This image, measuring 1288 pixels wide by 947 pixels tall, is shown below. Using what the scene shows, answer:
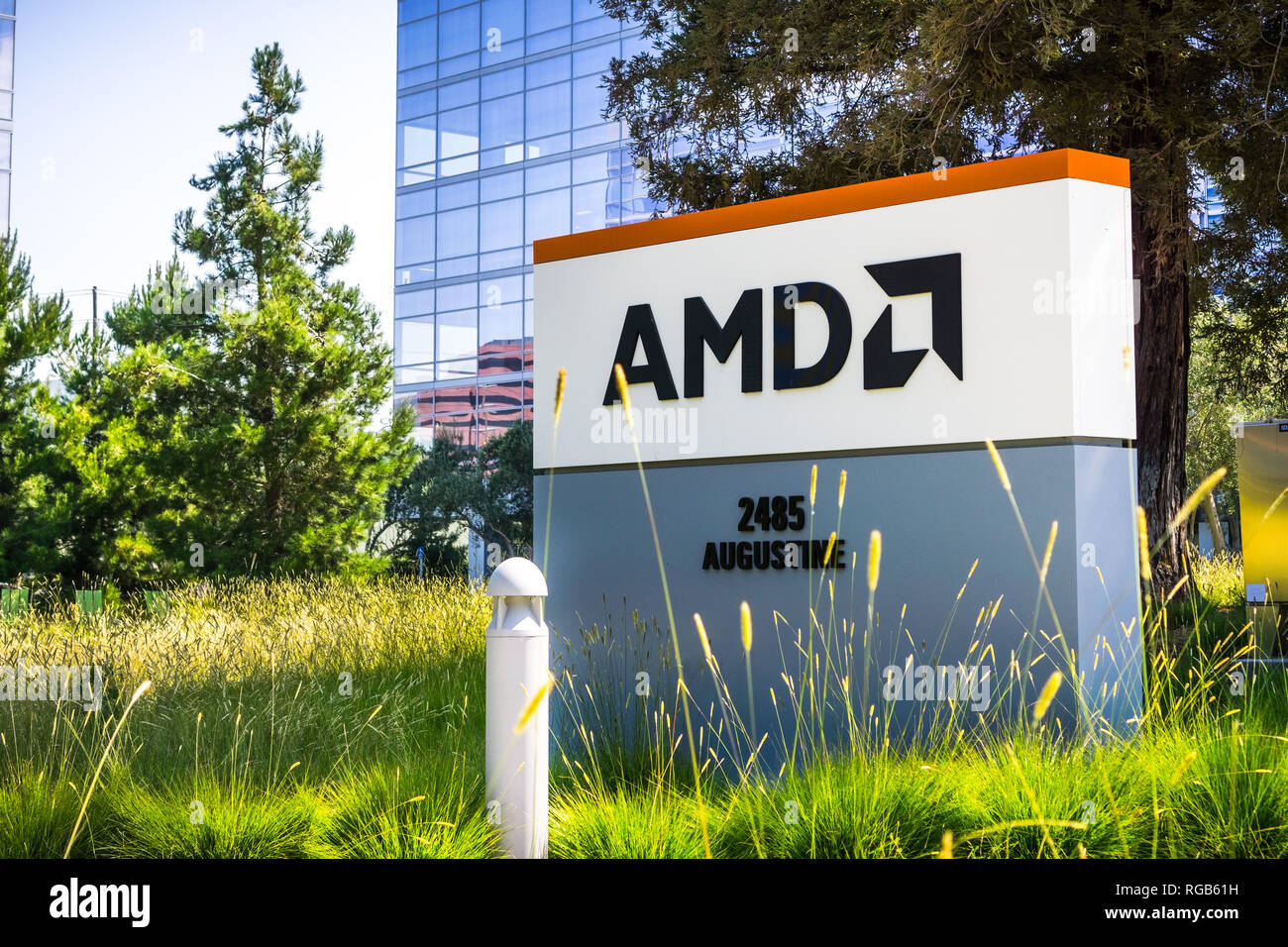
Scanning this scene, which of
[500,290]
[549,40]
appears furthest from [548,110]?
[500,290]

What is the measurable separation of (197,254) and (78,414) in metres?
3.35

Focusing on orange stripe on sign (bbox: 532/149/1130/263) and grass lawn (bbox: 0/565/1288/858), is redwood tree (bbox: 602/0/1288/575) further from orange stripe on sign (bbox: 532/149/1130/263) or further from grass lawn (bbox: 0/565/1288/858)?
grass lawn (bbox: 0/565/1288/858)

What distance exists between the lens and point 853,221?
229 inches

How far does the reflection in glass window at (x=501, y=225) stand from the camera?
32781 millimetres

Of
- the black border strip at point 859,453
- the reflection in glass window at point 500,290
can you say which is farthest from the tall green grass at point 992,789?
the reflection in glass window at point 500,290

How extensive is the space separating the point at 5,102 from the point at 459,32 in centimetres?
1345

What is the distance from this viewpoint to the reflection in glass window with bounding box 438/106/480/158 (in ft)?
112

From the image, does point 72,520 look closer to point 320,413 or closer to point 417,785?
point 320,413

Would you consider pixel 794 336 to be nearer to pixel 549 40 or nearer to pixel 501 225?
pixel 501 225

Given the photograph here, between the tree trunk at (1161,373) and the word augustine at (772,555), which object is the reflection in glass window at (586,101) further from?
the word augustine at (772,555)

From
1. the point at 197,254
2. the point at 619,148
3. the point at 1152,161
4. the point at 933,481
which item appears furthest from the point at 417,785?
the point at 619,148

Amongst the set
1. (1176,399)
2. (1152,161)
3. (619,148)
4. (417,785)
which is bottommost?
(417,785)

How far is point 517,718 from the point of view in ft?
13.1

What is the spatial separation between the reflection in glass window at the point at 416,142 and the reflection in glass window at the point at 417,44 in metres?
1.70
